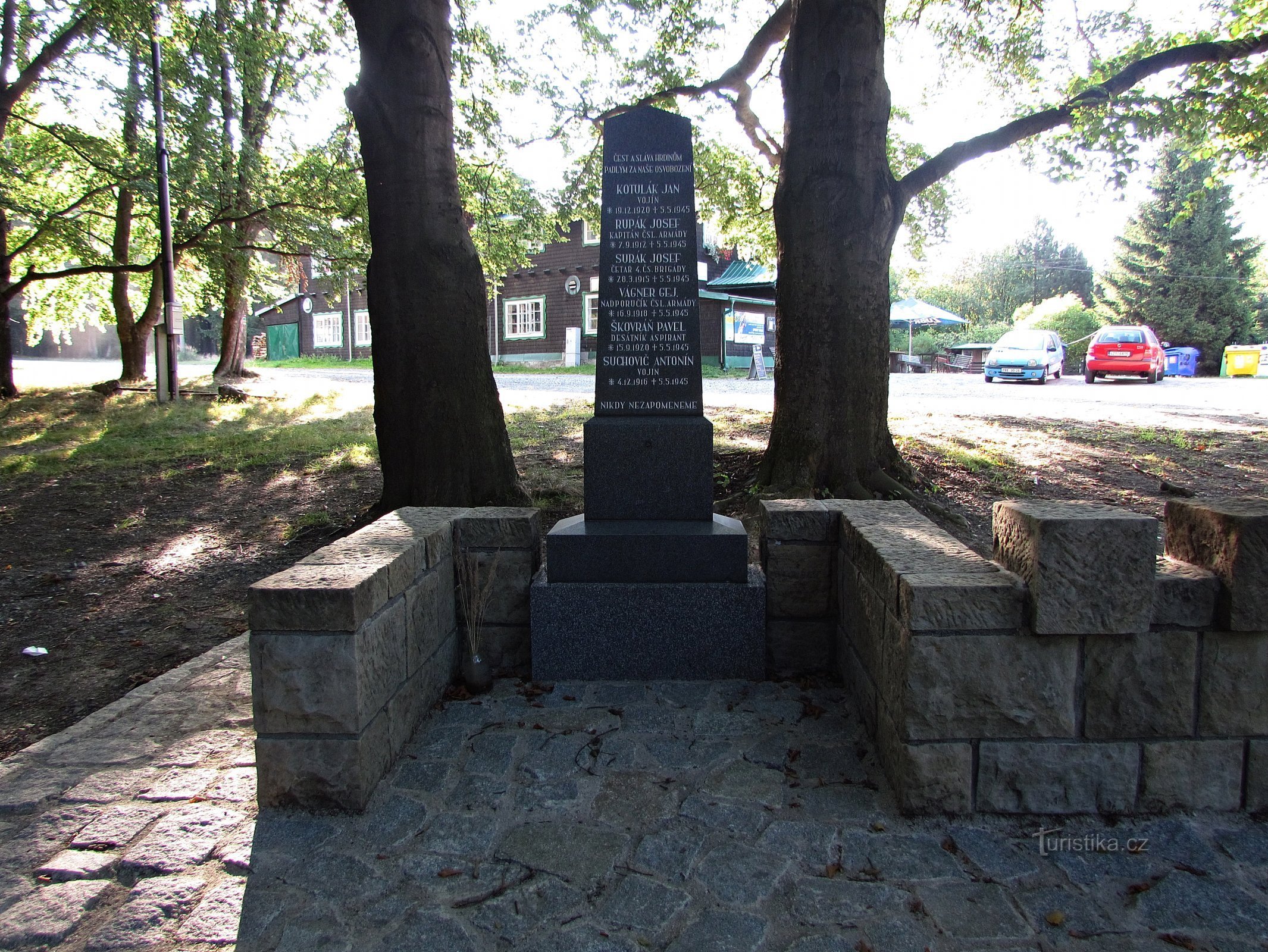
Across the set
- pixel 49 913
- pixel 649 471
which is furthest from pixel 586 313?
pixel 49 913

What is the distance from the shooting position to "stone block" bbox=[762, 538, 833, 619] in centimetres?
391

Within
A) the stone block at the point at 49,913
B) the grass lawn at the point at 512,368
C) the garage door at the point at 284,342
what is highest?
the garage door at the point at 284,342

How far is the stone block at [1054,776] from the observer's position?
2.71 metres

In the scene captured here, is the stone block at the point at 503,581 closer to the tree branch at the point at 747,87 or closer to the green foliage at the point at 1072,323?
the tree branch at the point at 747,87

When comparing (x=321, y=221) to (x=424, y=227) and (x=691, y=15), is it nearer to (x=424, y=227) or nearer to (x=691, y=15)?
(x=691, y=15)

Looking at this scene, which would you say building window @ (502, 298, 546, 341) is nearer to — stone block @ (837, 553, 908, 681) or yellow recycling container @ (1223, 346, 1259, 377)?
yellow recycling container @ (1223, 346, 1259, 377)

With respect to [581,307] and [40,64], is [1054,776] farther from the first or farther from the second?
[581,307]

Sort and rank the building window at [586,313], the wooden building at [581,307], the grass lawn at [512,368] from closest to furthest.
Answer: the grass lawn at [512,368], the wooden building at [581,307], the building window at [586,313]

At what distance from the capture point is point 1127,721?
8.85 feet

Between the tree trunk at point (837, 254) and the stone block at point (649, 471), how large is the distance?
221cm

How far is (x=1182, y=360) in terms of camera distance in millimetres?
30875

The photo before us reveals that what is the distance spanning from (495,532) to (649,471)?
0.90 metres

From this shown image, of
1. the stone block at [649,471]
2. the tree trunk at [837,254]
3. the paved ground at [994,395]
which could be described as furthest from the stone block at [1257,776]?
the paved ground at [994,395]

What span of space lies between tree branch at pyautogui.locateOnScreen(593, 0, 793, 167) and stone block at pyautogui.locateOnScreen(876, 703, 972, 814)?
336 inches
